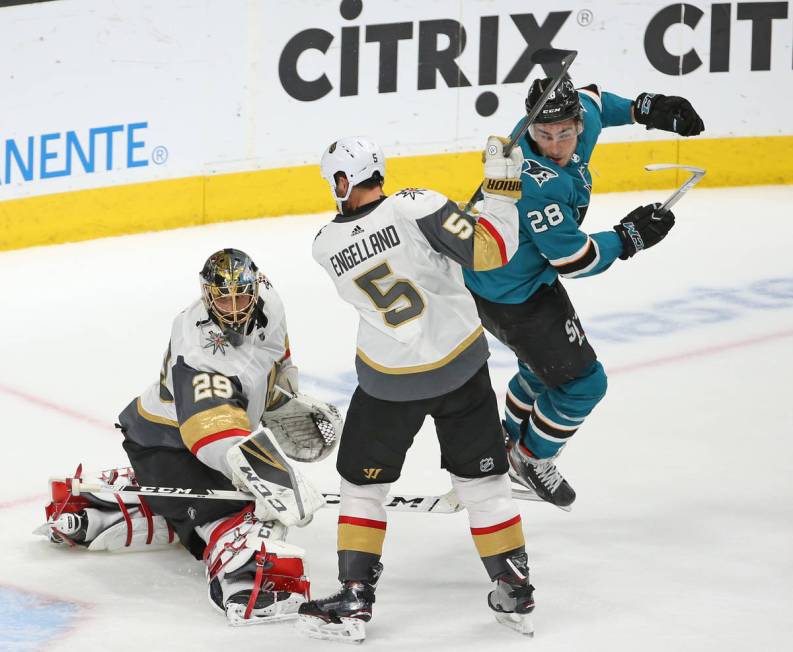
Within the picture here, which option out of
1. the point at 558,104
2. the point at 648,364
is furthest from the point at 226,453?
the point at 648,364

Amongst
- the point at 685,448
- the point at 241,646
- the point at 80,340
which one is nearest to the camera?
the point at 241,646

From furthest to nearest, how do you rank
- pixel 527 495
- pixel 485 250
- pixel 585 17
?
pixel 585 17 < pixel 527 495 < pixel 485 250

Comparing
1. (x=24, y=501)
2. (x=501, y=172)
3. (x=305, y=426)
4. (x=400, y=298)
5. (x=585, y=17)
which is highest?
(x=585, y=17)

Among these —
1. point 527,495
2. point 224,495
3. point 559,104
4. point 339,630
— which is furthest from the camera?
point 527,495

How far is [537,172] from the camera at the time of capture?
3.63 m

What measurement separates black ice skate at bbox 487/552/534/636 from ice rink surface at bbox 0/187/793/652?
0.05 metres

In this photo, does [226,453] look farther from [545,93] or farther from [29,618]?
[545,93]

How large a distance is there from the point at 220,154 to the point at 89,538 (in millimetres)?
3330

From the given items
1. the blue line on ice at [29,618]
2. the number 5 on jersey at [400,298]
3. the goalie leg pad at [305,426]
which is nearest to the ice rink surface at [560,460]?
the blue line on ice at [29,618]

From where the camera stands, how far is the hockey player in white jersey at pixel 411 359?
10.1ft

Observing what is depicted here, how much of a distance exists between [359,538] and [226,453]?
37cm

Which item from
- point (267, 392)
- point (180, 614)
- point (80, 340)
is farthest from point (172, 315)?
point (180, 614)

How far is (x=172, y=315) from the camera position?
226 inches

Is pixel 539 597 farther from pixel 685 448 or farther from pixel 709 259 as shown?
pixel 709 259
